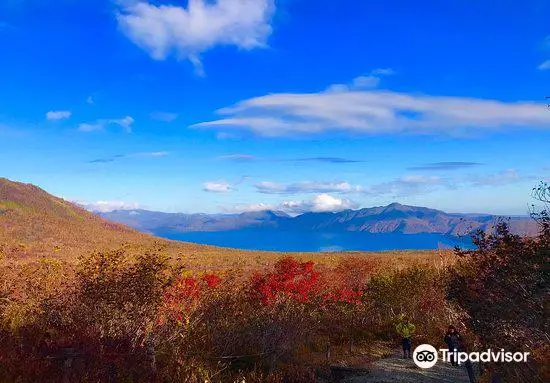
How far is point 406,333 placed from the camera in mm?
17891

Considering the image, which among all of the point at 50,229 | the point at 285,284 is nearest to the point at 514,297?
the point at 285,284

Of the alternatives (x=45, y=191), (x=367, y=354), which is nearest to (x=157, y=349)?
(x=367, y=354)

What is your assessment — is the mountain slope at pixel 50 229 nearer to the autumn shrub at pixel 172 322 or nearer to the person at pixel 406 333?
the autumn shrub at pixel 172 322

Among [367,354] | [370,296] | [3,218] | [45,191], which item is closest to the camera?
[367,354]

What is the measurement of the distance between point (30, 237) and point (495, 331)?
106m

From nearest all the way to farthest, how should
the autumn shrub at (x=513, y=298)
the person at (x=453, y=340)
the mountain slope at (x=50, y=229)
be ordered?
the autumn shrub at (x=513, y=298)
the person at (x=453, y=340)
the mountain slope at (x=50, y=229)

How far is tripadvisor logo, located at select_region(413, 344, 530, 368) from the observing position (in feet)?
32.6

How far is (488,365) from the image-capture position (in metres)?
10.8

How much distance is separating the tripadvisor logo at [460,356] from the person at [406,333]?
39 centimetres

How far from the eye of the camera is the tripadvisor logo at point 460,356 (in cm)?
995

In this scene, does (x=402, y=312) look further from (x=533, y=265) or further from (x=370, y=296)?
(x=533, y=265)

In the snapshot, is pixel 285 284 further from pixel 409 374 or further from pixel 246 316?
pixel 409 374

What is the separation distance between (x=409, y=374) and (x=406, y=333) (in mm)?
3334

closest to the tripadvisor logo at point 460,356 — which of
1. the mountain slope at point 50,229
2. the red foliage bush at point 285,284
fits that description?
the red foliage bush at point 285,284
